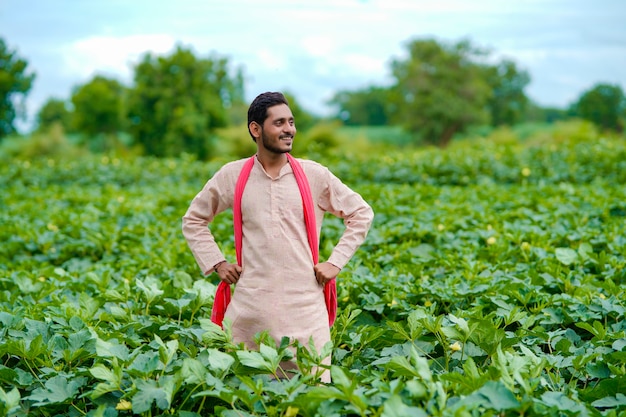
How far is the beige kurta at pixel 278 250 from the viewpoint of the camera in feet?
8.32

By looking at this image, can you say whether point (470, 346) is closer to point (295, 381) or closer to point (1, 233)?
point (295, 381)

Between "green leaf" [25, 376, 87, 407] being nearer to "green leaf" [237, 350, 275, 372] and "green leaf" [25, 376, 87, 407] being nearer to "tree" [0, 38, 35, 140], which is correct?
"green leaf" [237, 350, 275, 372]

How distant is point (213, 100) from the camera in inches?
1331

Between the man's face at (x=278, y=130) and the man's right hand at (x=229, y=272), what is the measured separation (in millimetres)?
460

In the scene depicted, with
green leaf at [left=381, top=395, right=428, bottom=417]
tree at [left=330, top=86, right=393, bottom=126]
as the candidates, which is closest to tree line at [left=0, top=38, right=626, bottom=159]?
tree at [left=330, top=86, right=393, bottom=126]

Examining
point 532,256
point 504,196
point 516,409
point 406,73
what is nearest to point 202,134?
point 406,73

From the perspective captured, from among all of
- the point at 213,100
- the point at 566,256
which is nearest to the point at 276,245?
the point at 566,256

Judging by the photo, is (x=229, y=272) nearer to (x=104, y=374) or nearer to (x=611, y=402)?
(x=104, y=374)

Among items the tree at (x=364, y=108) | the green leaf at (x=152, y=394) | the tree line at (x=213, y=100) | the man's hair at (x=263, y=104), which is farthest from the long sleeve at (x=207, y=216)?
the tree at (x=364, y=108)

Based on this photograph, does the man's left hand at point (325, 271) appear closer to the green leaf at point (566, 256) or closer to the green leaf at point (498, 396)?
the green leaf at point (498, 396)

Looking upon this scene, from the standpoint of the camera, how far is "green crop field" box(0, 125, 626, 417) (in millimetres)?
2055

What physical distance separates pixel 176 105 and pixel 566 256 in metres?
31.3

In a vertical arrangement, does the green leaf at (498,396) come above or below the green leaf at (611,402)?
above

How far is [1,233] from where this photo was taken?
5.74 meters
